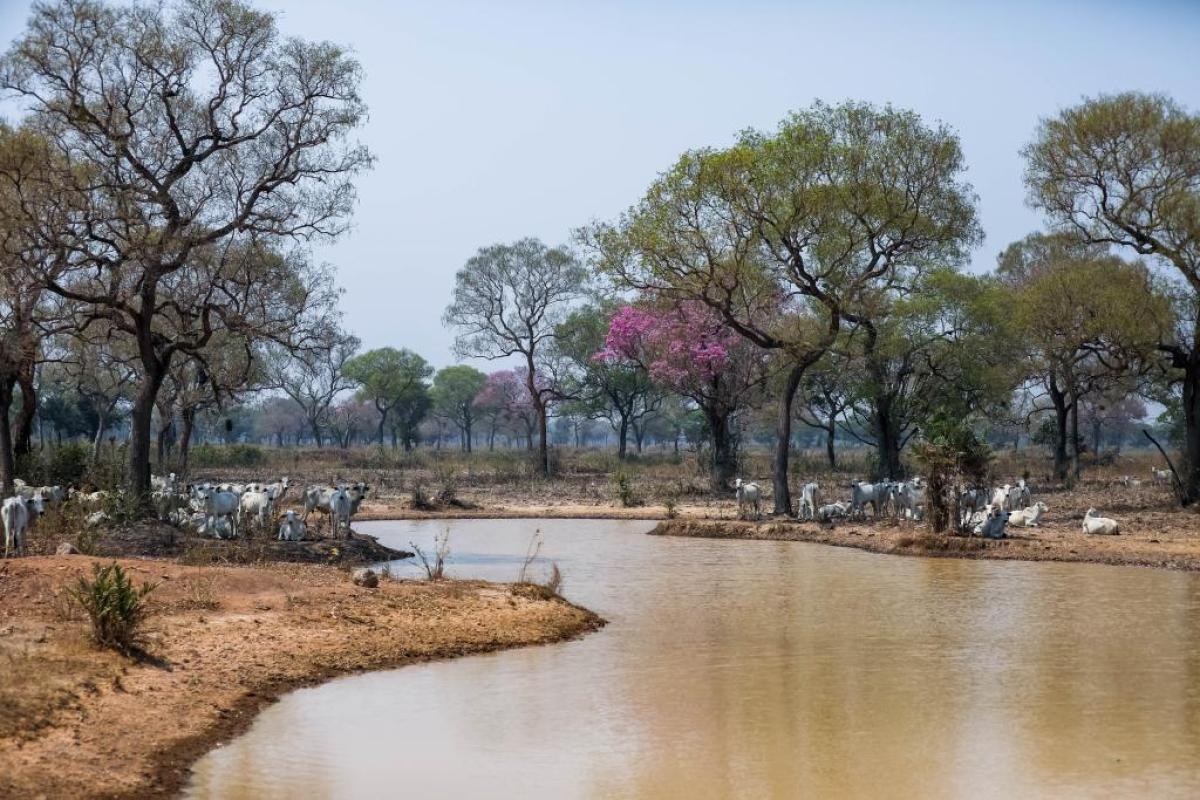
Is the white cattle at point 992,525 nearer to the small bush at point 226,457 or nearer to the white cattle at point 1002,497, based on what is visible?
the white cattle at point 1002,497

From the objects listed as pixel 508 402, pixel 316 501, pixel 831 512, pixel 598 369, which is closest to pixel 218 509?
pixel 316 501

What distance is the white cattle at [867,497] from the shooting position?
28.0 meters

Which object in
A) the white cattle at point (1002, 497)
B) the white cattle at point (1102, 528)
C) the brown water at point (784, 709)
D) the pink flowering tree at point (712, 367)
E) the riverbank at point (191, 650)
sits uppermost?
the pink flowering tree at point (712, 367)

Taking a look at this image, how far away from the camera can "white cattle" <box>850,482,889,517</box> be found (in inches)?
1104

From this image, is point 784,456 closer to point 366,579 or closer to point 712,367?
point 712,367

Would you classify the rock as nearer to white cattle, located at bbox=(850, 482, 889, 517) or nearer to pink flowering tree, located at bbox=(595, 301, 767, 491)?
white cattle, located at bbox=(850, 482, 889, 517)

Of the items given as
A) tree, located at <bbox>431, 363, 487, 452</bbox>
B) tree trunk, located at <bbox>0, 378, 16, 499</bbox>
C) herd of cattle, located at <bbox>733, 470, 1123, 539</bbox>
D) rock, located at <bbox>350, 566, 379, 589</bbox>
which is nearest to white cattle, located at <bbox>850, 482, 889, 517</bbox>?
herd of cattle, located at <bbox>733, 470, 1123, 539</bbox>

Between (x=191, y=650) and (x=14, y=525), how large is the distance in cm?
662

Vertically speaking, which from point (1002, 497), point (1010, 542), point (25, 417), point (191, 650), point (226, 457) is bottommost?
point (191, 650)

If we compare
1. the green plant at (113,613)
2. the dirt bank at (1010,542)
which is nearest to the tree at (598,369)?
the dirt bank at (1010,542)

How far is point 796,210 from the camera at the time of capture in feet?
95.5

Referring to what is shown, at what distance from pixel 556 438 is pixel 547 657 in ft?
465

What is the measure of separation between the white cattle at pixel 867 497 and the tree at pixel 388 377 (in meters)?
55.9

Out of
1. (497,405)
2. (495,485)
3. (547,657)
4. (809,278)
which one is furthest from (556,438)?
(547,657)
